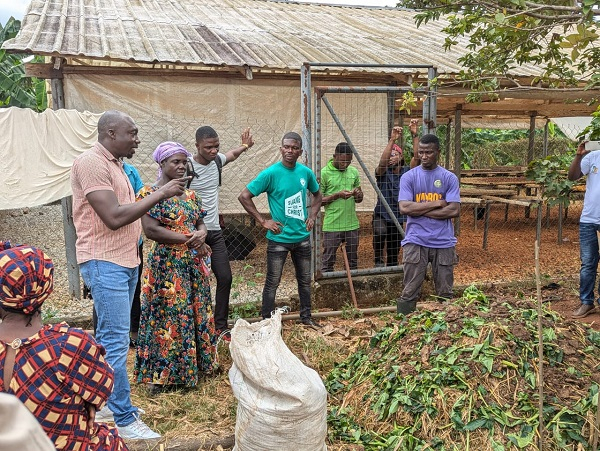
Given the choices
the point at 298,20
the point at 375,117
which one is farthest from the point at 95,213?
the point at 298,20

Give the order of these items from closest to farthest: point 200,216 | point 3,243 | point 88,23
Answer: point 3,243 → point 200,216 → point 88,23

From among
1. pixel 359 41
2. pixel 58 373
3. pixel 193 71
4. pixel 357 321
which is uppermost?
pixel 359 41

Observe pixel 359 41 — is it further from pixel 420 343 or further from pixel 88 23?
pixel 420 343

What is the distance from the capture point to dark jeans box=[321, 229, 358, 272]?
6543mm

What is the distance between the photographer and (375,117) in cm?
749

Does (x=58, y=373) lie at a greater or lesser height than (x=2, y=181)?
lesser

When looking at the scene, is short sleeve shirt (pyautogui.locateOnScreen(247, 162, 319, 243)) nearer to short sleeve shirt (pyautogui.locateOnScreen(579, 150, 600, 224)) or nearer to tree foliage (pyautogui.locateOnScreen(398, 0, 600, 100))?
tree foliage (pyautogui.locateOnScreen(398, 0, 600, 100))

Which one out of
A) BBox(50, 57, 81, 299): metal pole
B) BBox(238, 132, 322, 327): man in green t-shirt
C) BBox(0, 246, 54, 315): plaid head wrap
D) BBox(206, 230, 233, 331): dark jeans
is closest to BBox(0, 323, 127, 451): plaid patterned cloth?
BBox(0, 246, 54, 315): plaid head wrap

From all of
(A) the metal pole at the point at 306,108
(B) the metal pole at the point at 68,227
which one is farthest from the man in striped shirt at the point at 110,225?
(B) the metal pole at the point at 68,227

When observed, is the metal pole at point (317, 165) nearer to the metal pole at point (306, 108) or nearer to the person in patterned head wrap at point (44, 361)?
the metal pole at point (306, 108)

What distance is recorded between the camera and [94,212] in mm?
3176

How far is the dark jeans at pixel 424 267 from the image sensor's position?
501 cm

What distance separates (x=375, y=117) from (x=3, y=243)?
233 inches

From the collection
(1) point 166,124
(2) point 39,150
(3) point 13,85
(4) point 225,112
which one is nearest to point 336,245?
(4) point 225,112
